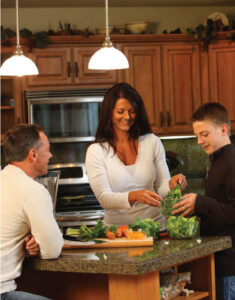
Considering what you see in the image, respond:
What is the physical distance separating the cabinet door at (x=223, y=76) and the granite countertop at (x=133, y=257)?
325 cm

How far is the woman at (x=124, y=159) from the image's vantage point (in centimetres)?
315

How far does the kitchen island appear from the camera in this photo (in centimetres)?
224

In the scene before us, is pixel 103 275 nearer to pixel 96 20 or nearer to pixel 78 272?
pixel 78 272

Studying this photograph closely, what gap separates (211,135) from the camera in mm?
2703

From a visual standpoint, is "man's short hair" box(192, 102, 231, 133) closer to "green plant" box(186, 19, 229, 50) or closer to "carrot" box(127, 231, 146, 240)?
"carrot" box(127, 231, 146, 240)

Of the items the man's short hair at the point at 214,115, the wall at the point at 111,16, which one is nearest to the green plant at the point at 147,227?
the man's short hair at the point at 214,115

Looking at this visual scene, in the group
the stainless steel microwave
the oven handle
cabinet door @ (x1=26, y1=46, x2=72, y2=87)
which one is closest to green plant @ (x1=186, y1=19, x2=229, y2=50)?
the stainless steel microwave

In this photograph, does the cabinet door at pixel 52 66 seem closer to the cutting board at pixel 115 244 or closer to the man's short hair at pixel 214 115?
the man's short hair at pixel 214 115

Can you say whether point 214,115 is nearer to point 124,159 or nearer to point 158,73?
point 124,159

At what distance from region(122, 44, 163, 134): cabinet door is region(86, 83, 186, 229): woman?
2306 mm

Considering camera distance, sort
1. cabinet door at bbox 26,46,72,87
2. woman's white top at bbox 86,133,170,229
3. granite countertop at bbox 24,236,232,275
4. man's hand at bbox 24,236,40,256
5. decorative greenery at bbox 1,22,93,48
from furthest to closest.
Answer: cabinet door at bbox 26,46,72,87 → decorative greenery at bbox 1,22,93,48 → woman's white top at bbox 86,133,170,229 → man's hand at bbox 24,236,40,256 → granite countertop at bbox 24,236,232,275

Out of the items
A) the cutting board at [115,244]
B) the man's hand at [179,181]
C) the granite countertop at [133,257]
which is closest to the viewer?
the granite countertop at [133,257]

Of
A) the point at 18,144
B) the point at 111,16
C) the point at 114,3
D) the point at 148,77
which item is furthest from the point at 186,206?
the point at 111,16

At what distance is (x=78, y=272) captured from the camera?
98.8 inches
